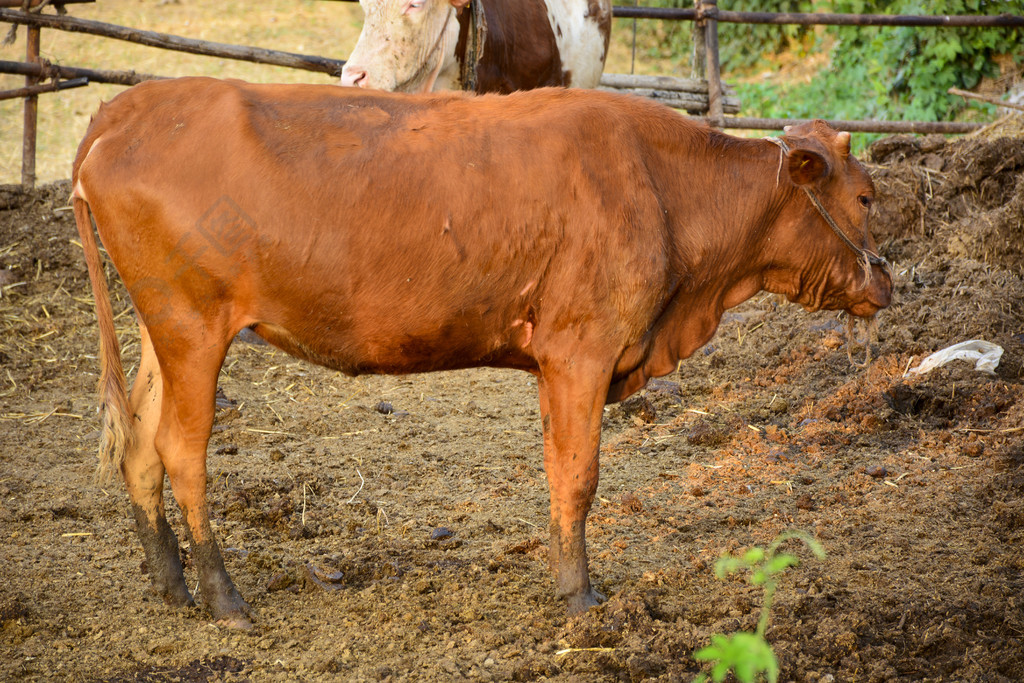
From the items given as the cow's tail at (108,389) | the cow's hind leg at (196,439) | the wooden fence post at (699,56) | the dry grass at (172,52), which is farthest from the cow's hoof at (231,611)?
the dry grass at (172,52)

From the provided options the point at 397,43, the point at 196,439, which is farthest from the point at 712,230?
the point at 397,43

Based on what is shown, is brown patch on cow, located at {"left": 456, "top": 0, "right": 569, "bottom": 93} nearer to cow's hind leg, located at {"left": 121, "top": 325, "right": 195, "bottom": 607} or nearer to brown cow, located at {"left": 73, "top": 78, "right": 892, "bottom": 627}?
brown cow, located at {"left": 73, "top": 78, "right": 892, "bottom": 627}

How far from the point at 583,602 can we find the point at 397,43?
3606mm

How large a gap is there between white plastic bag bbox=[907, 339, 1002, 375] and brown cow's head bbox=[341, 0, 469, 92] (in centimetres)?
373

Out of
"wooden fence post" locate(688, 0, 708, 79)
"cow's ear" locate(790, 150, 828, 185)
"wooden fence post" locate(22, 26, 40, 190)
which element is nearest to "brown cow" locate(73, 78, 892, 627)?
"cow's ear" locate(790, 150, 828, 185)

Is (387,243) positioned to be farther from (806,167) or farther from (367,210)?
(806,167)

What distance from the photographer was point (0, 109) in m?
14.0

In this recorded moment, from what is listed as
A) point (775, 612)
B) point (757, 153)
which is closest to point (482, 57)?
point (757, 153)

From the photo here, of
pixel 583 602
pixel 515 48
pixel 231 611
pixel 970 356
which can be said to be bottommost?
pixel 231 611

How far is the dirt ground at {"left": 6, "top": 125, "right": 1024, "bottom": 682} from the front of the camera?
3453 millimetres

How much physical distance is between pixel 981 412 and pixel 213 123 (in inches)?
181

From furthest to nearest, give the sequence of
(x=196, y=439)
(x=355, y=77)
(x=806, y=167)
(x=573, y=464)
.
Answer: (x=355, y=77) → (x=806, y=167) → (x=573, y=464) → (x=196, y=439)

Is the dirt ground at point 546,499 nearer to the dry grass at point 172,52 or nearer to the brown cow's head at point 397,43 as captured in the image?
the brown cow's head at point 397,43

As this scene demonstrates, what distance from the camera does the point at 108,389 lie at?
3.73 meters
